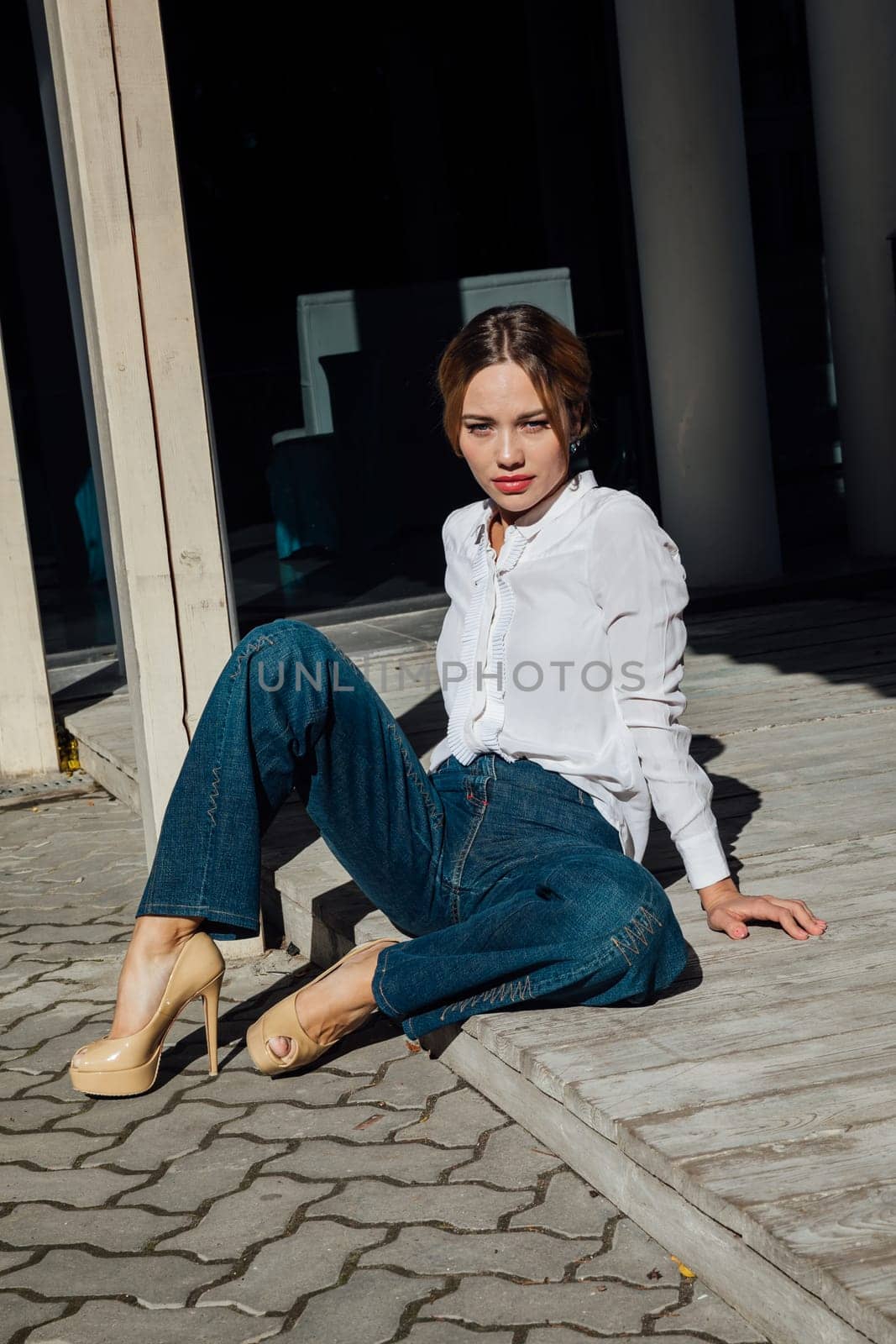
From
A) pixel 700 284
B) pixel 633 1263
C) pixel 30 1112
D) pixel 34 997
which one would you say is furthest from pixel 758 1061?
pixel 700 284

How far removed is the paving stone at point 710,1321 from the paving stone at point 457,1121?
68cm

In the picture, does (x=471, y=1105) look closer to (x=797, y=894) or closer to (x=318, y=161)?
(x=797, y=894)

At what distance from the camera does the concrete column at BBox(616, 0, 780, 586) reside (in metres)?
6.88

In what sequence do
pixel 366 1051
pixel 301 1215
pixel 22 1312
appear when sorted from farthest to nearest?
pixel 366 1051
pixel 301 1215
pixel 22 1312

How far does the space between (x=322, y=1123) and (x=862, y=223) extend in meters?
5.47

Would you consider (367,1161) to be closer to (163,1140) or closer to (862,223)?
(163,1140)

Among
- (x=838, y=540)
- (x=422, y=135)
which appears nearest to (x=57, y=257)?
(x=422, y=135)

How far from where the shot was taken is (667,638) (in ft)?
9.41

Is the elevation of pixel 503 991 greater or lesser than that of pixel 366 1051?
greater

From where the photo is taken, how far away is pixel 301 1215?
104 inches

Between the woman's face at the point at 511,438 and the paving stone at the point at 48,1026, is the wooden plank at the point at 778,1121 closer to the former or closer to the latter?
the woman's face at the point at 511,438

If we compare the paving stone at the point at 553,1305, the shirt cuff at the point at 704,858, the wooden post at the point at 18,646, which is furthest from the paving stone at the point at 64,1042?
the wooden post at the point at 18,646

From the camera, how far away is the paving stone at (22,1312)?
93.3 inches

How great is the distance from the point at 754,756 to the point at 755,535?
113 inches
